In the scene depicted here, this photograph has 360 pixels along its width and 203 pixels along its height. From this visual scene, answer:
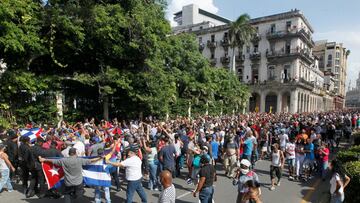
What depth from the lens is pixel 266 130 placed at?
49.8ft

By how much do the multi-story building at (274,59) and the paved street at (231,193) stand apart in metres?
38.8

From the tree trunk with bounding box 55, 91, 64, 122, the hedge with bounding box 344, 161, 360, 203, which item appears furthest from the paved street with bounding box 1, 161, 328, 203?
the tree trunk with bounding box 55, 91, 64, 122

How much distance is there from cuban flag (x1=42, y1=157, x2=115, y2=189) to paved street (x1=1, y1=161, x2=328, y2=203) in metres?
0.61

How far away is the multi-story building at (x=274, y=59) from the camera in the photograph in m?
50.7

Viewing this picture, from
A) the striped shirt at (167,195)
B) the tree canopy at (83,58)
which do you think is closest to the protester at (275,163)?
the striped shirt at (167,195)

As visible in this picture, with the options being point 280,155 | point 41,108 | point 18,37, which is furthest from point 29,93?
point 280,155

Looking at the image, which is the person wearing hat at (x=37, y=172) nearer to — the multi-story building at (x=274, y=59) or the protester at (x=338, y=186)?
the protester at (x=338, y=186)

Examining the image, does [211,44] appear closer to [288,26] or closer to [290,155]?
[288,26]

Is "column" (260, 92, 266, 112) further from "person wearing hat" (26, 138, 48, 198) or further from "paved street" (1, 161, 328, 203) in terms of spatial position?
"person wearing hat" (26, 138, 48, 198)

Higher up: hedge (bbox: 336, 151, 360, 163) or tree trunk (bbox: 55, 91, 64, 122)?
tree trunk (bbox: 55, 91, 64, 122)

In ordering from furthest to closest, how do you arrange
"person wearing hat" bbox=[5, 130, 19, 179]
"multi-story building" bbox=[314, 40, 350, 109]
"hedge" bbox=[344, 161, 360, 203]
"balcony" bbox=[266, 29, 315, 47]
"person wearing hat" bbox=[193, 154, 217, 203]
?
1. "multi-story building" bbox=[314, 40, 350, 109]
2. "balcony" bbox=[266, 29, 315, 47]
3. "person wearing hat" bbox=[5, 130, 19, 179]
4. "hedge" bbox=[344, 161, 360, 203]
5. "person wearing hat" bbox=[193, 154, 217, 203]

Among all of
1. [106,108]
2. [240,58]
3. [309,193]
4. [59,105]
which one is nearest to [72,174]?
[309,193]

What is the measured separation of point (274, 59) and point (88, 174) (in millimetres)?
49297

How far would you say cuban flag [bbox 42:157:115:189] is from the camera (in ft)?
25.0
